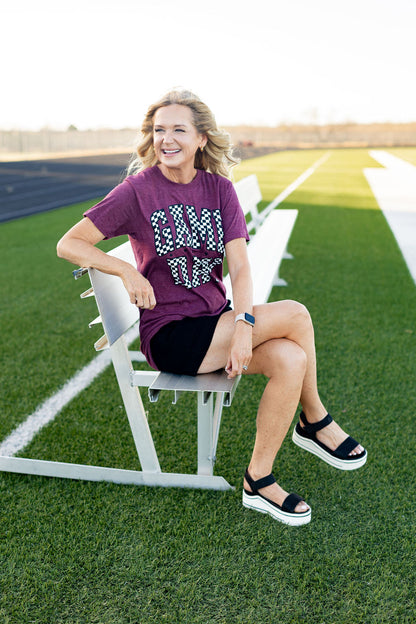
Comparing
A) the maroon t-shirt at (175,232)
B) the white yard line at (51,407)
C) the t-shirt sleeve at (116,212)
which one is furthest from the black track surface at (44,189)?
the t-shirt sleeve at (116,212)

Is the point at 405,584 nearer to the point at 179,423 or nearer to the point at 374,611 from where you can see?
the point at 374,611

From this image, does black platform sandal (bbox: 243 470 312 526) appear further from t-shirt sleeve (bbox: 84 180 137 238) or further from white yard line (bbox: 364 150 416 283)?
white yard line (bbox: 364 150 416 283)

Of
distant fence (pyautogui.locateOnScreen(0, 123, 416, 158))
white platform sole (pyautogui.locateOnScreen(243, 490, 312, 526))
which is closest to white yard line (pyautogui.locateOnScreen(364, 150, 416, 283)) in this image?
white platform sole (pyautogui.locateOnScreen(243, 490, 312, 526))

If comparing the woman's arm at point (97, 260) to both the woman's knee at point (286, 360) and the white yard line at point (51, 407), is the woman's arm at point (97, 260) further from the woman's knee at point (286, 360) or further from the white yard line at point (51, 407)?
the white yard line at point (51, 407)

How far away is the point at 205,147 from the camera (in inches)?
122

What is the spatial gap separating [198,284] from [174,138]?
700 mm

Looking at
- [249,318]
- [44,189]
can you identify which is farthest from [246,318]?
[44,189]

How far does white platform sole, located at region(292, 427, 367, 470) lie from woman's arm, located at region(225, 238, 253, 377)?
699 millimetres

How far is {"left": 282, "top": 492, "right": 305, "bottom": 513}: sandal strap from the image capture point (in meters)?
2.76

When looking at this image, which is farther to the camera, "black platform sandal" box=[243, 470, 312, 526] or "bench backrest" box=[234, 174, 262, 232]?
"bench backrest" box=[234, 174, 262, 232]

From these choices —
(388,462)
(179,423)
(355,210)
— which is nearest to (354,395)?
(388,462)

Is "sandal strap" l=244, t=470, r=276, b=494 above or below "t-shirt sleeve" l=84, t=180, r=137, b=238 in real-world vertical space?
below

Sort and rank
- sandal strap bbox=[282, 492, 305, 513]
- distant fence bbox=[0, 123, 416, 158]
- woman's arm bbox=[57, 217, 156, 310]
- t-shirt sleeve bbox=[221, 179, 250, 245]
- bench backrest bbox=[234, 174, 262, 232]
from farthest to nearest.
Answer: distant fence bbox=[0, 123, 416, 158] < bench backrest bbox=[234, 174, 262, 232] < t-shirt sleeve bbox=[221, 179, 250, 245] < sandal strap bbox=[282, 492, 305, 513] < woman's arm bbox=[57, 217, 156, 310]

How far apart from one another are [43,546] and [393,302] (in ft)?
15.4
